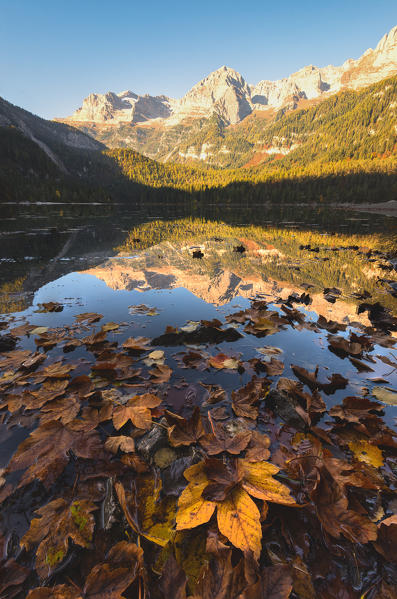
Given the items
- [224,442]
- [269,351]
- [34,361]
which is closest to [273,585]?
[224,442]

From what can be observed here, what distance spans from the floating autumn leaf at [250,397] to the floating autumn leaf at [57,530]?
164cm

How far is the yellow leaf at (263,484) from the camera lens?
174cm

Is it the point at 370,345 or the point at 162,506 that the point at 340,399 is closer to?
the point at 370,345

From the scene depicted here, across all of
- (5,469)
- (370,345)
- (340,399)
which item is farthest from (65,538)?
(370,345)

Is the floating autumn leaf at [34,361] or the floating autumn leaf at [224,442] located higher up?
the floating autumn leaf at [224,442]

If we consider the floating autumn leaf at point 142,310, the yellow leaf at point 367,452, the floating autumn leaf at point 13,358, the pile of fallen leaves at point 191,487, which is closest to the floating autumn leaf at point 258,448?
the pile of fallen leaves at point 191,487

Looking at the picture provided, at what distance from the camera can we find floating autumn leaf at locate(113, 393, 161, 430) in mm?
2611

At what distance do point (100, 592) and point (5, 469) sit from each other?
4.23 ft

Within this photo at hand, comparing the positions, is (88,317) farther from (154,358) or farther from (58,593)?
(58,593)

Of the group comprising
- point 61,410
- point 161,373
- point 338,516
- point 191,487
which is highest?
point 191,487

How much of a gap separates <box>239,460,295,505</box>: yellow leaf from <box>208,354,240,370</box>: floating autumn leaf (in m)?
1.68

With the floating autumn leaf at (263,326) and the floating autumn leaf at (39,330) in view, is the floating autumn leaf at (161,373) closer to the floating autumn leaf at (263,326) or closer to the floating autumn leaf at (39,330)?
the floating autumn leaf at (263,326)

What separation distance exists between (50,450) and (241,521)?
1.72 meters

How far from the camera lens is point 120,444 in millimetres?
2391
